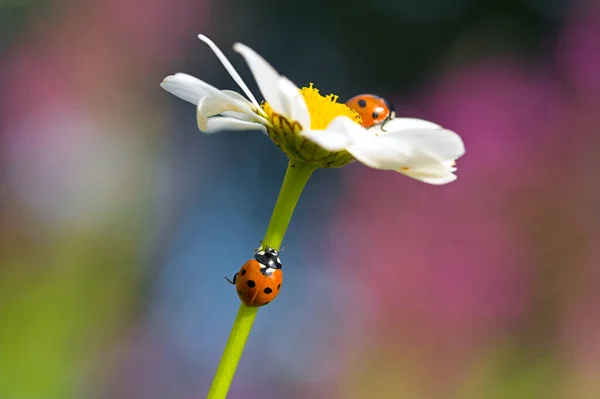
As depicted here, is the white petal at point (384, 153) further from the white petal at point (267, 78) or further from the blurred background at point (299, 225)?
the blurred background at point (299, 225)

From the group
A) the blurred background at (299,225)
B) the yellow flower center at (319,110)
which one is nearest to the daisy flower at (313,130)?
the yellow flower center at (319,110)

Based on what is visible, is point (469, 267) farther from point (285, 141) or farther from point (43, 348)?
point (285, 141)

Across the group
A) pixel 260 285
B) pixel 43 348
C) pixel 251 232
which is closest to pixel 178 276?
pixel 251 232

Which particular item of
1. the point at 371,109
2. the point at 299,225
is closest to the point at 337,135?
the point at 371,109

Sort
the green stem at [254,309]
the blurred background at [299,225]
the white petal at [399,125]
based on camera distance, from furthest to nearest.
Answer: the blurred background at [299,225], the white petal at [399,125], the green stem at [254,309]

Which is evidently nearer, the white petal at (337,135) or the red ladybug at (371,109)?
the white petal at (337,135)

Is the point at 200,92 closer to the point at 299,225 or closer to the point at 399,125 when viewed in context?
the point at 399,125
